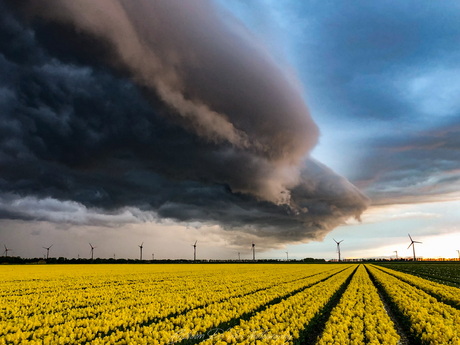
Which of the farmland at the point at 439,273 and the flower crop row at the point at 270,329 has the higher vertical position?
the flower crop row at the point at 270,329

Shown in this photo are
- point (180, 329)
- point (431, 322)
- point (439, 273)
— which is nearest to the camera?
point (180, 329)

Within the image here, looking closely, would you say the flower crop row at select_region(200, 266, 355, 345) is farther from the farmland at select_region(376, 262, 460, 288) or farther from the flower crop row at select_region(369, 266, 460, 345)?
the farmland at select_region(376, 262, 460, 288)

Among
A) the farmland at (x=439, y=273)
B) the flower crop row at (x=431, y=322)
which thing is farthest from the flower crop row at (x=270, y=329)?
A: the farmland at (x=439, y=273)

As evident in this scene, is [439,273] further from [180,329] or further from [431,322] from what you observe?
[180,329]

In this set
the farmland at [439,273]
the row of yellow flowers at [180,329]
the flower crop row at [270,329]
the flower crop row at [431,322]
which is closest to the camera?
the flower crop row at [270,329]

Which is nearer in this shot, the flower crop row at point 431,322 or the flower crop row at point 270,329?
the flower crop row at point 270,329

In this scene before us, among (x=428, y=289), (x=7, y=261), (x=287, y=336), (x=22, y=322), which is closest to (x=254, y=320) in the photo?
(x=287, y=336)

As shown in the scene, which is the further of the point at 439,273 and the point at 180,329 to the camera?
the point at 439,273

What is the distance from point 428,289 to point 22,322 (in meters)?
34.3

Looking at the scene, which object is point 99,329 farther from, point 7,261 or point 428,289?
point 7,261

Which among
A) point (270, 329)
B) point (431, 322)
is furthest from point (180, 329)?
point (431, 322)

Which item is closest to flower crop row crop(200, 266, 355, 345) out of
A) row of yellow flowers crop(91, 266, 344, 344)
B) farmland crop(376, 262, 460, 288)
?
row of yellow flowers crop(91, 266, 344, 344)

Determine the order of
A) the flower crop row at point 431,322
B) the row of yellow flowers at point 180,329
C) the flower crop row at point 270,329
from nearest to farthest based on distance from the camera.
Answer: the flower crop row at point 270,329, the row of yellow flowers at point 180,329, the flower crop row at point 431,322

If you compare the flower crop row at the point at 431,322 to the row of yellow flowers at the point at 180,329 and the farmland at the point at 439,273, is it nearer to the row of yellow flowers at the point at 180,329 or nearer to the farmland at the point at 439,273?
the row of yellow flowers at the point at 180,329
